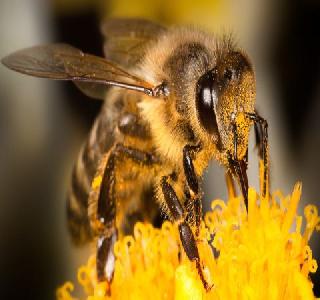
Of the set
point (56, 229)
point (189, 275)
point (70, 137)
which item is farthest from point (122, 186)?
point (70, 137)

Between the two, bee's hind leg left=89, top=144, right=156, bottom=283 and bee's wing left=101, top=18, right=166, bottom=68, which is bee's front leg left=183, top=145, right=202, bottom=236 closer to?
bee's hind leg left=89, top=144, right=156, bottom=283

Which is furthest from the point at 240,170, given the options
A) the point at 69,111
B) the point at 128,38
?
the point at 69,111

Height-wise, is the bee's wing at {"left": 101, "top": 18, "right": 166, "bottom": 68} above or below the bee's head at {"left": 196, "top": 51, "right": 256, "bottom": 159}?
above

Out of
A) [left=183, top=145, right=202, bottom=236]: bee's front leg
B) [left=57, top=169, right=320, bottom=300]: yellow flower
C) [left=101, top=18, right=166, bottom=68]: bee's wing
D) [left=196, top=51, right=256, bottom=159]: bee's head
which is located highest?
[left=101, top=18, right=166, bottom=68]: bee's wing

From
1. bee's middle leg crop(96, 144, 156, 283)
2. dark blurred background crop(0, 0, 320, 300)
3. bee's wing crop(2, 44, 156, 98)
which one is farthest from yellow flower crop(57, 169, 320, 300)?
dark blurred background crop(0, 0, 320, 300)

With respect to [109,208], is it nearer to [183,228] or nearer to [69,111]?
[183,228]

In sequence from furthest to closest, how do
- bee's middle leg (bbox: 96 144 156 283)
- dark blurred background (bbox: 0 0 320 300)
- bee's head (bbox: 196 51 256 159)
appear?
dark blurred background (bbox: 0 0 320 300)
bee's middle leg (bbox: 96 144 156 283)
bee's head (bbox: 196 51 256 159)

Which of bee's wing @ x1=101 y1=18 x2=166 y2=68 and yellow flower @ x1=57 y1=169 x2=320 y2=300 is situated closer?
yellow flower @ x1=57 y1=169 x2=320 y2=300

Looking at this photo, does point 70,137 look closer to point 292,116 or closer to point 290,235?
point 292,116

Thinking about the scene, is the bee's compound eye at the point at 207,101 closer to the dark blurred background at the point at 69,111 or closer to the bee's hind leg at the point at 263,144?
the bee's hind leg at the point at 263,144
